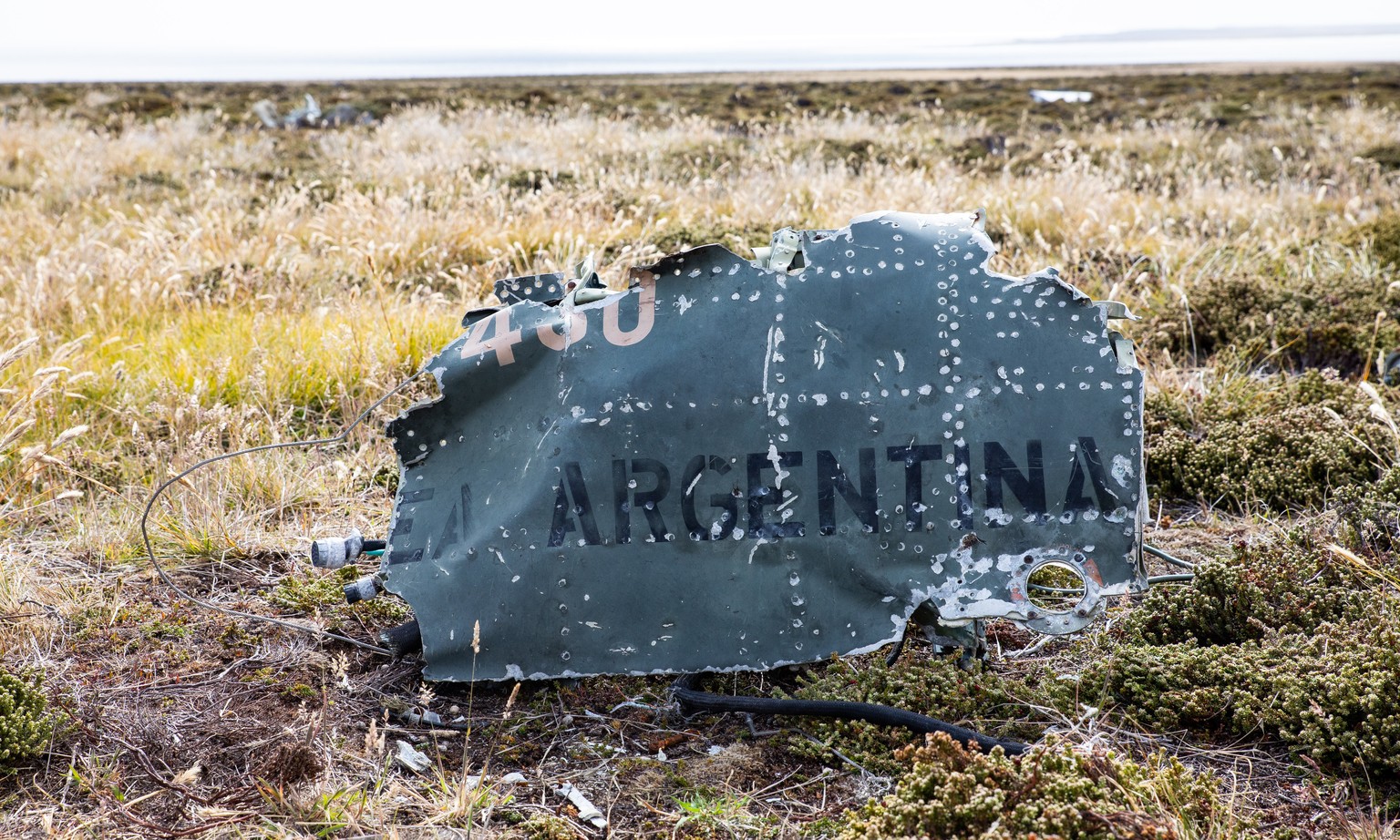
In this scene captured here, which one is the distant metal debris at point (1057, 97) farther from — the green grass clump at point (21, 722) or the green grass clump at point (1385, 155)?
the green grass clump at point (21, 722)

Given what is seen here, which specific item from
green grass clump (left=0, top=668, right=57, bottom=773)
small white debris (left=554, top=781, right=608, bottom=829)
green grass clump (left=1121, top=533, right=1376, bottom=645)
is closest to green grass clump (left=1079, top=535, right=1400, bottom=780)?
green grass clump (left=1121, top=533, right=1376, bottom=645)

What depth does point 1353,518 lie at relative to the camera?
3100 millimetres

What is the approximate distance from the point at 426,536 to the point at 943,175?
27.1ft

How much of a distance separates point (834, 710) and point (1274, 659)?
1.03 meters

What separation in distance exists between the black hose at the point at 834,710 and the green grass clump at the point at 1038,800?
0.73ft

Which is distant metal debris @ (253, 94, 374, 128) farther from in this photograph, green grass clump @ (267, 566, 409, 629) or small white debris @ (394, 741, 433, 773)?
small white debris @ (394, 741, 433, 773)

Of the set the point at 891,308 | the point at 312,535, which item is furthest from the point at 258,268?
the point at 891,308

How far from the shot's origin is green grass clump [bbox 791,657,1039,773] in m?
2.33

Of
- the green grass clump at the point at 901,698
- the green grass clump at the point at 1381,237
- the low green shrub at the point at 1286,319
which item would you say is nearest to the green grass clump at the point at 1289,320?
the low green shrub at the point at 1286,319

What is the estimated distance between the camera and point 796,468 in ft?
8.22

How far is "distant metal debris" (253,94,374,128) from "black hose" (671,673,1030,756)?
59.5 ft

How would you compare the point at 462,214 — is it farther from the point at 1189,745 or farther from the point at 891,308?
the point at 1189,745

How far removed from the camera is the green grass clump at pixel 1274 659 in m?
2.15

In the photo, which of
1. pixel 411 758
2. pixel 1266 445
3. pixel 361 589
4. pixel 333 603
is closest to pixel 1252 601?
pixel 1266 445
